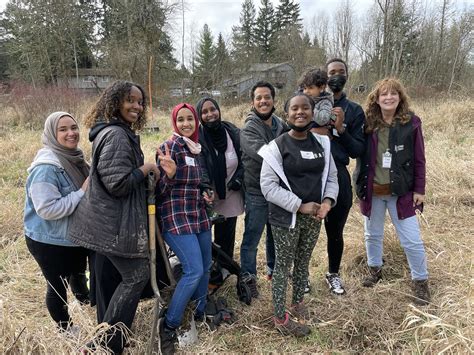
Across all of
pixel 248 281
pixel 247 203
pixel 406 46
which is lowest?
pixel 248 281

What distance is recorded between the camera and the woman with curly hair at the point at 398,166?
279 centimetres

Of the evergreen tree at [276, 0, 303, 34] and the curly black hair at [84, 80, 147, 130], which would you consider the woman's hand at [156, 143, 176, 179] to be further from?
the evergreen tree at [276, 0, 303, 34]

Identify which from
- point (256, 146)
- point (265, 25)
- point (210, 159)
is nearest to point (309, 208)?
point (256, 146)

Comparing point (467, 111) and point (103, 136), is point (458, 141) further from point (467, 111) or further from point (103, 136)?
point (103, 136)

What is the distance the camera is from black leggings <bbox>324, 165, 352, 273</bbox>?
289cm

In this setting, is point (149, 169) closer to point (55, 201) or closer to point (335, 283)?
point (55, 201)

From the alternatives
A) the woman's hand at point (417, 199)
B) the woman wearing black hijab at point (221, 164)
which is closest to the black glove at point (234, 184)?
the woman wearing black hijab at point (221, 164)

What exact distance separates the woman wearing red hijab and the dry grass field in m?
0.32

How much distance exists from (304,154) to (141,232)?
1.22 metres

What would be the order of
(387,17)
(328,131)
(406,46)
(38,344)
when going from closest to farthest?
1. (38,344)
2. (328,131)
3. (387,17)
4. (406,46)

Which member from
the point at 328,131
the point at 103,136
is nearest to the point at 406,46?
the point at 328,131

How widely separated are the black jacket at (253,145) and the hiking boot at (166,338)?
1255 millimetres

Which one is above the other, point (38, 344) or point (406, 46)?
point (406, 46)

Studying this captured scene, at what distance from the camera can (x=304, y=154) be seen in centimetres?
239
